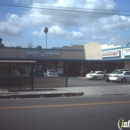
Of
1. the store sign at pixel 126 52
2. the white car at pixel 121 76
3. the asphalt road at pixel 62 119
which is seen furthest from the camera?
the store sign at pixel 126 52

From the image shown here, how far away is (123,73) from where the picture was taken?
2773cm

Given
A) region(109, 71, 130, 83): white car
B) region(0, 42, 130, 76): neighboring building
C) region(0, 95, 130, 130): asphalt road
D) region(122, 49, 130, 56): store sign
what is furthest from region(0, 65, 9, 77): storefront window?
region(122, 49, 130, 56): store sign

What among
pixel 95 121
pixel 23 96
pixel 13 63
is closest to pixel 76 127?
pixel 95 121

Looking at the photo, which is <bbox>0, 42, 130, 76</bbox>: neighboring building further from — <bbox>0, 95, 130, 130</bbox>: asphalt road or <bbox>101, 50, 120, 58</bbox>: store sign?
<bbox>0, 95, 130, 130</bbox>: asphalt road

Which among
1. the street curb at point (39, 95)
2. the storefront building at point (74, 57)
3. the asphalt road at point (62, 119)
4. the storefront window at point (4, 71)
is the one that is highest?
the storefront building at point (74, 57)

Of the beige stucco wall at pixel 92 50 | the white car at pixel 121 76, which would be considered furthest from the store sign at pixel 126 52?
the white car at pixel 121 76

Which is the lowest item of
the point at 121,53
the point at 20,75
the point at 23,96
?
the point at 23,96

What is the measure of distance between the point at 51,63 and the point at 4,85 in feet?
83.9

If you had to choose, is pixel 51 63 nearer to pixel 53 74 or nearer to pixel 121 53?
pixel 53 74

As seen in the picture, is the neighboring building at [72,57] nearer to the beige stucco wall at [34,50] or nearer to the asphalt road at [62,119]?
the beige stucco wall at [34,50]

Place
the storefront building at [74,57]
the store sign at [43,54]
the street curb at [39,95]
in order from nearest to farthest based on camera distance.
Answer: the street curb at [39,95] → the storefront building at [74,57] → the store sign at [43,54]

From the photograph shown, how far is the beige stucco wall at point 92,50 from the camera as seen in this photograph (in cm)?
4519

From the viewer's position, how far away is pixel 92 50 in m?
45.8

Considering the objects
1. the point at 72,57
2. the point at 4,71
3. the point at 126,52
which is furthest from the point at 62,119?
the point at 72,57
